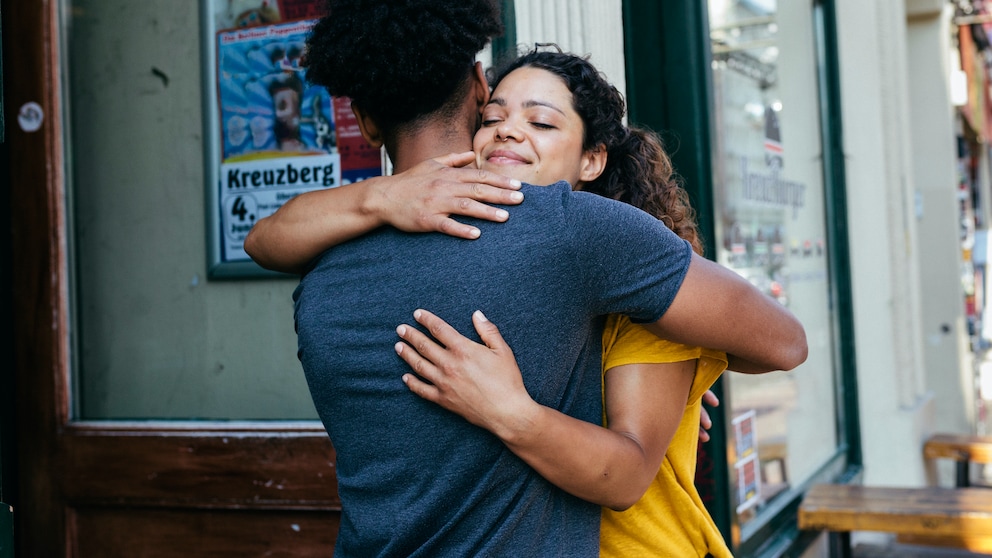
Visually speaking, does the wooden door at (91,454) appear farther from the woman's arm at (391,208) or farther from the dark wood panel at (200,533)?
the woman's arm at (391,208)

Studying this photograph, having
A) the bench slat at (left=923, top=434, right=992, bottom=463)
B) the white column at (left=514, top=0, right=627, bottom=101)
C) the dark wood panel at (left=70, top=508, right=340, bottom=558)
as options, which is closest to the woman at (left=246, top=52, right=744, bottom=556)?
the white column at (left=514, top=0, right=627, bottom=101)

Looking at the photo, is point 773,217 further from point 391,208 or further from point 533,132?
point 391,208

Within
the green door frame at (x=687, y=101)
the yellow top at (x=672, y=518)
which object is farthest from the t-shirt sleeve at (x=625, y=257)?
the green door frame at (x=687, y=101)

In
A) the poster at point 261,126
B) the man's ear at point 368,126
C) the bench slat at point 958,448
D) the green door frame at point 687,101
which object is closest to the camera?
the man's ear at point 368,126

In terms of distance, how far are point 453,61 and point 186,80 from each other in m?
1.77

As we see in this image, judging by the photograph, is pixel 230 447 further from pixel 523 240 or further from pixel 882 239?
pixel 882 239

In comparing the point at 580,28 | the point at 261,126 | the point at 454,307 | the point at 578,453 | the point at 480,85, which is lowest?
the point at 578,453

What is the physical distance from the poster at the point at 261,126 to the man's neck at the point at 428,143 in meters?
1.21

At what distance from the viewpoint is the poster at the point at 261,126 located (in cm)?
274

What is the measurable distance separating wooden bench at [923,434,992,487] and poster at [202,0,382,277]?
4.30 metres

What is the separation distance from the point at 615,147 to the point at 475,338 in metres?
0.69

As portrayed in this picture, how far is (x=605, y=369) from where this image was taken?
1457 millimetres

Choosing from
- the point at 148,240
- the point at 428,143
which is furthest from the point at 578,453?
the point at 148,240

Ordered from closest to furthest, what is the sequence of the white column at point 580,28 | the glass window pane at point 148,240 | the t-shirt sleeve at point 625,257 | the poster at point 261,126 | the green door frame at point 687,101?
1. the t-shirt sleeve at point 625,257
2. the white column at point 580,28
3. the poster at point 261,126
4. the glass window pane at point 148,240
5. the green door frame at point 687,101
